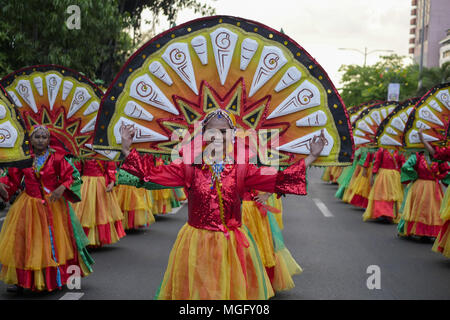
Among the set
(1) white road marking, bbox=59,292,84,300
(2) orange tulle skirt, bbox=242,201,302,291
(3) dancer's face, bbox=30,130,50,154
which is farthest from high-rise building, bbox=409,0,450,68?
(1) white road marking, bbox=59,292,84,300

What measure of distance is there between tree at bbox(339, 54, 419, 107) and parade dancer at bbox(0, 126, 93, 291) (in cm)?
3863

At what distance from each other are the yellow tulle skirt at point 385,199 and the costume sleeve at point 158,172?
29.4 feet

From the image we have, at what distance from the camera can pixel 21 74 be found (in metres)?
7.15

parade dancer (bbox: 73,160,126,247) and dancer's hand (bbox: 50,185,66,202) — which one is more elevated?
dancer's hand (bbox: 50,185,66,202)

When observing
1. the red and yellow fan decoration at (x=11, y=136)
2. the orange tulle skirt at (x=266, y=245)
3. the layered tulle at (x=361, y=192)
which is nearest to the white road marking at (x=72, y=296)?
the red and yellow fan decoration at (x=11, y=136)

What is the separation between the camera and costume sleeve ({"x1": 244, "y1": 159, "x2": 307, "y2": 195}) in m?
4.18

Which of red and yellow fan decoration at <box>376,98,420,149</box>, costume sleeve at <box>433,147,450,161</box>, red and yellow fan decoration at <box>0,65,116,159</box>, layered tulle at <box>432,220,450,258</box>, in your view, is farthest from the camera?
red and yellow fan decoration at <box>376,98,420,149</box>

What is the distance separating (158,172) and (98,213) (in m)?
4.93

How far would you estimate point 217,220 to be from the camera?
4.26 m

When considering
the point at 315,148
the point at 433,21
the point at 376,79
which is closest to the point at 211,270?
the point at 315,148

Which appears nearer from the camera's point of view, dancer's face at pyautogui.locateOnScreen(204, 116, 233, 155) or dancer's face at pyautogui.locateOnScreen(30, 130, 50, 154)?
dancer's face at pyautogui.locateOnScreen(204, 116, 233, 155)

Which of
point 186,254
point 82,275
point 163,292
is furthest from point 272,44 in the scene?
point 82,275

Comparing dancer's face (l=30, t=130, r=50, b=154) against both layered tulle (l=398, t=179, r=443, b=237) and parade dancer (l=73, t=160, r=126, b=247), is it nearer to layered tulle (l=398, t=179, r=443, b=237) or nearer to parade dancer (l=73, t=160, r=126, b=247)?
parade dancer (l=73, t=160, r=126, b=247)

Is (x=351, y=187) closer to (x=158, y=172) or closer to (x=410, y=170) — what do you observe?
(x=410, y=170)
